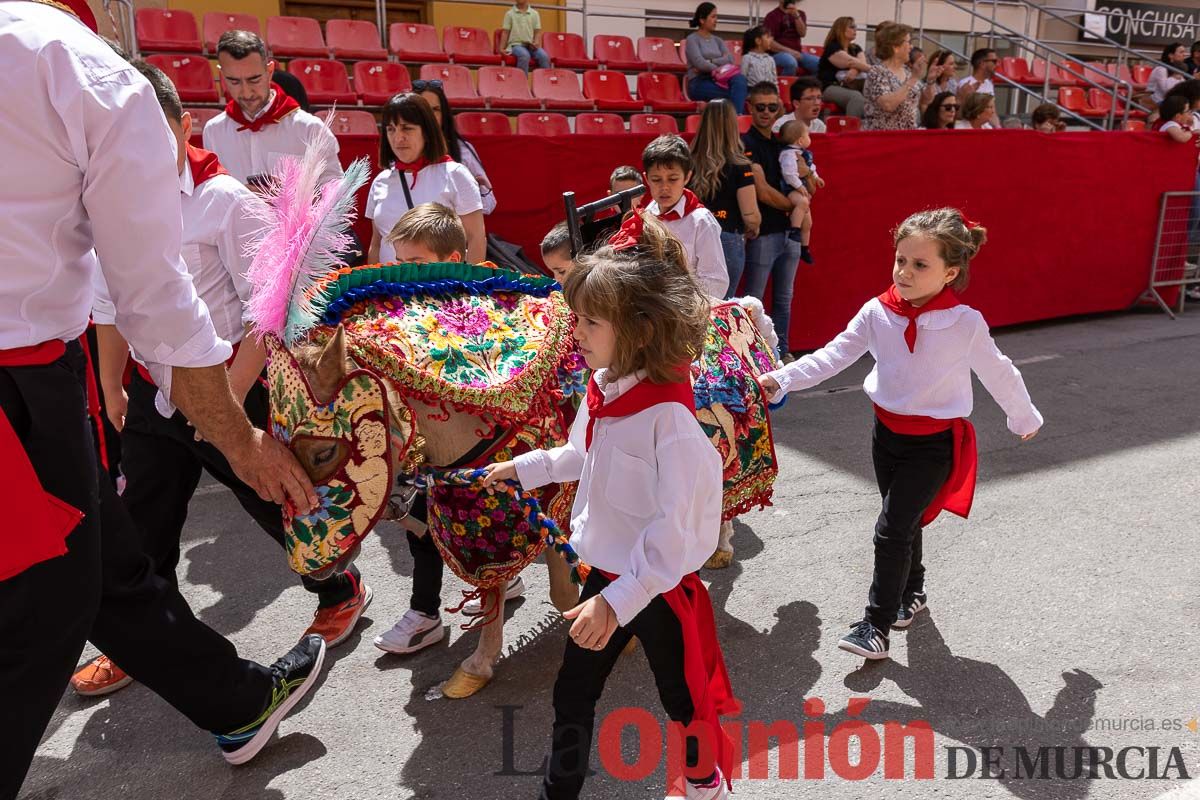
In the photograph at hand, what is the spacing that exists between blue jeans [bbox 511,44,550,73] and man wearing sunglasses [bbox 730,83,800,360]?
5.05 meters

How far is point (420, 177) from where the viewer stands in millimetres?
4473

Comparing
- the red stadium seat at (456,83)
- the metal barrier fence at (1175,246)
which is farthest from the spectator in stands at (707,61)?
the metal barrier fence at (1175,246)

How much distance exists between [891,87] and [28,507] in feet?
28.7

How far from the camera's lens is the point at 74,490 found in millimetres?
1808

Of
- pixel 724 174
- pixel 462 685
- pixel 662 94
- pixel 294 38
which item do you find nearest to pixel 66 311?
pixel 462 685

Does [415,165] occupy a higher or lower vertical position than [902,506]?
higher

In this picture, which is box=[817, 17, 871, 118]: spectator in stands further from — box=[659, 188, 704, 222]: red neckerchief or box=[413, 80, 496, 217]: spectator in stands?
box=[659, 188, 704, 222]: red neckerchief

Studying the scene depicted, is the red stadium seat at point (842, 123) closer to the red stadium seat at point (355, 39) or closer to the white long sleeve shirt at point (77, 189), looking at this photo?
the red stadium seat at point (355, 39)

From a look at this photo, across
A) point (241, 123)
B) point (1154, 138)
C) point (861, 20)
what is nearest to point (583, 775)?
point (241, 123)

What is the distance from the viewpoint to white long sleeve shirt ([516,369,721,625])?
6.41ft

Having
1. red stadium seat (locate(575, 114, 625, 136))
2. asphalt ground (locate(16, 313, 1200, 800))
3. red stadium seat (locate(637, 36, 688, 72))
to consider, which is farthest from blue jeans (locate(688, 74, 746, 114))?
asphalt ground (locate(16, 313, 1200, 800))

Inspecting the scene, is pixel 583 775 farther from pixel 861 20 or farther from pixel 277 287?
pixel 861 20

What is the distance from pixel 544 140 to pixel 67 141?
4979 mm

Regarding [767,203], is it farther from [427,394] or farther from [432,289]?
[427,394]
